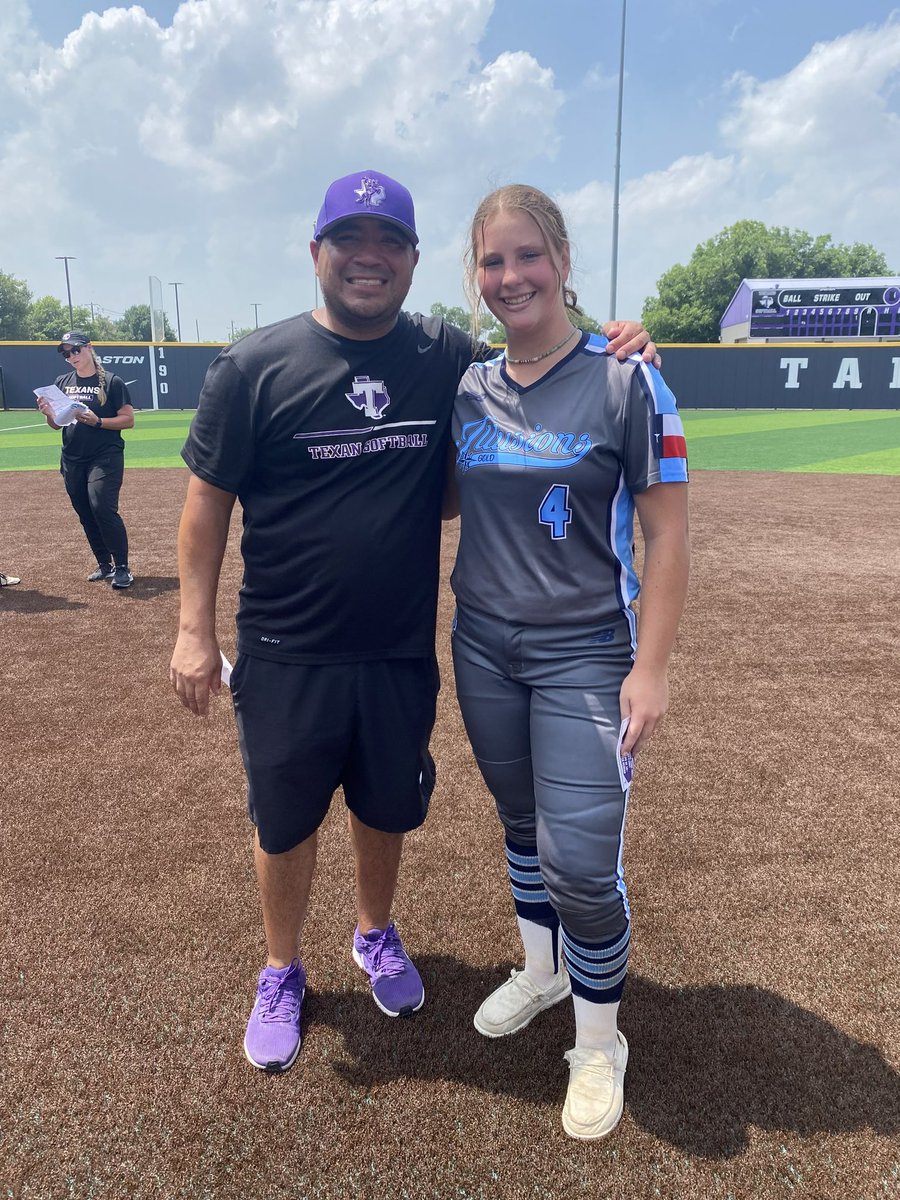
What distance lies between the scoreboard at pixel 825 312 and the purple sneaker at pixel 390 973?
48620 millimetres

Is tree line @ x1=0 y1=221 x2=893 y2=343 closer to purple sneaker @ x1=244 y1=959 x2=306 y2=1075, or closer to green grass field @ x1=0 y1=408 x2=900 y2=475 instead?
green grass field @ x1=0 y1=408 x2=900 y2=475

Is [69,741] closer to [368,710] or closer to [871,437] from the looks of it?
[368,710]

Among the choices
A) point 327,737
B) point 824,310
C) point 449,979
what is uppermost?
point 824,310

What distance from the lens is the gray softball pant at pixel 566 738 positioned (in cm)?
202

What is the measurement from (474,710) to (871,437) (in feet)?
76.5

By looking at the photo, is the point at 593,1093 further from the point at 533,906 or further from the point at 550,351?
the point at 550,351

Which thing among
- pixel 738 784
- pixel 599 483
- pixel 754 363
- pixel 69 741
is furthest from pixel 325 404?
pixel 754 363

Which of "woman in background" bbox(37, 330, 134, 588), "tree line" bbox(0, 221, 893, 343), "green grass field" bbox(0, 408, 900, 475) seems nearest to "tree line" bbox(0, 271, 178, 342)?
"tree line" bbox(0, 221, 893, 343)

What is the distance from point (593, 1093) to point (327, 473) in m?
1.79

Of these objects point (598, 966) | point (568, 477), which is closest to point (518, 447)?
point (568, 477)

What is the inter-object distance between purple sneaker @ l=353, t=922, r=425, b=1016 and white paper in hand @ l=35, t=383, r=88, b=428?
5896mm

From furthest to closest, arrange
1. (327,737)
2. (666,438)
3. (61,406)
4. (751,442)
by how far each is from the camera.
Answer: (751,442), (61,406), (327,737), (666,438)

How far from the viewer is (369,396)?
2.20 meters

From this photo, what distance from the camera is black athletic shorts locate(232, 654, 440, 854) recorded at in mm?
2277
